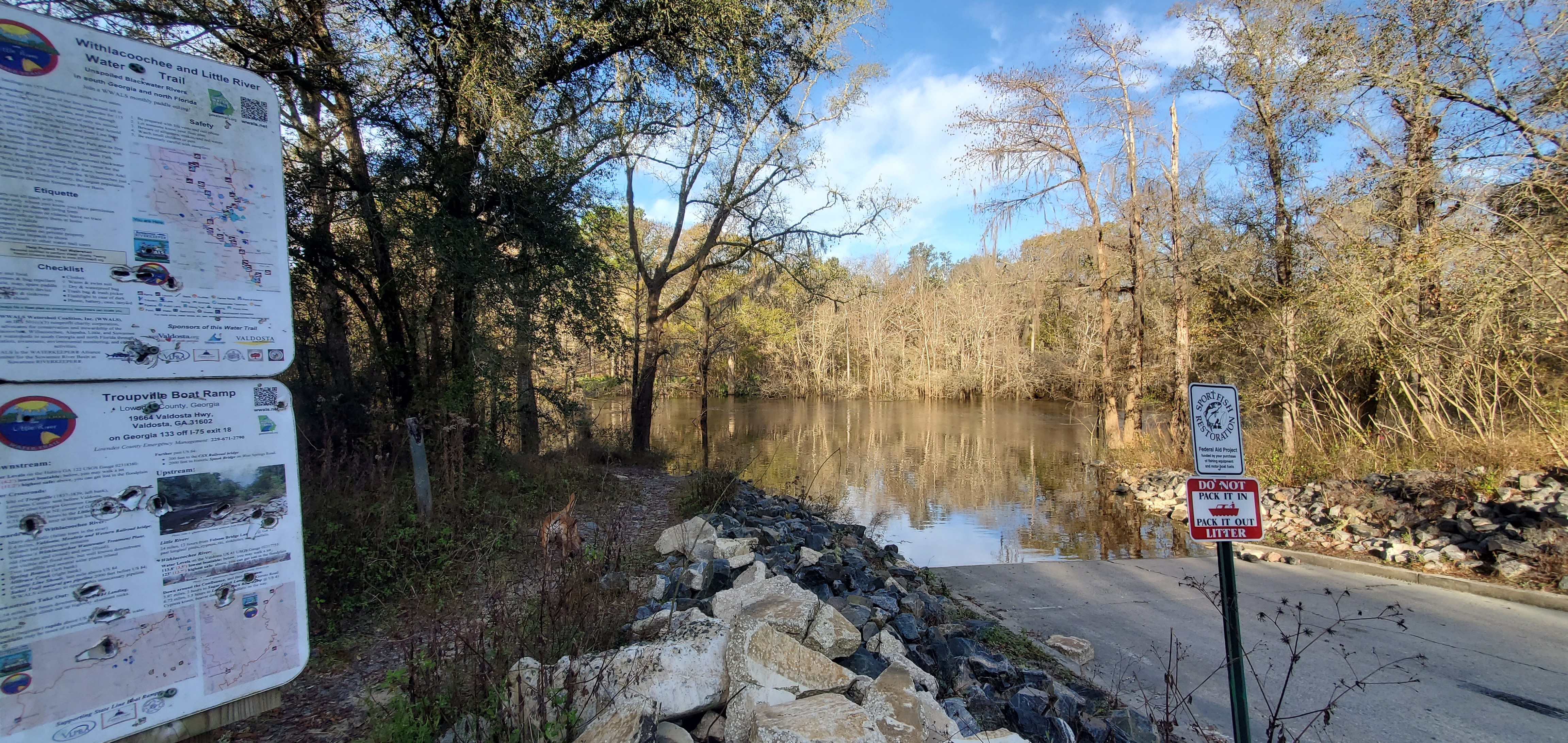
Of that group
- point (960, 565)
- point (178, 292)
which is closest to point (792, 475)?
point (960, 565)

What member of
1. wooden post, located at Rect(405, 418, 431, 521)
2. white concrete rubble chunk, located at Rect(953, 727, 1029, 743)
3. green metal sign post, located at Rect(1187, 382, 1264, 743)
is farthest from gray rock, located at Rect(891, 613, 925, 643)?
wooden post, located at Rect(405, 418, 431, 521)

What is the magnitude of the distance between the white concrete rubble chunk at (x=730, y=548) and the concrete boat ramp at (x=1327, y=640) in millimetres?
2776

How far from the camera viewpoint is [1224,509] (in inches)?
122

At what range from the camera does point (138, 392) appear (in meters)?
2.22

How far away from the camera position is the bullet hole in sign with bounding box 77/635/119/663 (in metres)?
2.10

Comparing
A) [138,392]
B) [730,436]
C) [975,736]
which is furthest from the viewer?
[730,436]

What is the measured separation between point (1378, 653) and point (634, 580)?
20.3 feet

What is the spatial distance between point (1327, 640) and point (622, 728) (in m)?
6.08

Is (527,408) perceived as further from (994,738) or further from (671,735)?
(994,738)

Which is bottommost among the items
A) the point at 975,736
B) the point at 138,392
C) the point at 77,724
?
the point at 975,736

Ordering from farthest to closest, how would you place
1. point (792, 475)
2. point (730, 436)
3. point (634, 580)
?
point (730, 436) < point (792, 475) < point (634, 580)

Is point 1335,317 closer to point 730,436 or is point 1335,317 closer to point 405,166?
point 405,166

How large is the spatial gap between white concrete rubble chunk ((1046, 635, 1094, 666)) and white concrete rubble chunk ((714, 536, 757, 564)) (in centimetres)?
281

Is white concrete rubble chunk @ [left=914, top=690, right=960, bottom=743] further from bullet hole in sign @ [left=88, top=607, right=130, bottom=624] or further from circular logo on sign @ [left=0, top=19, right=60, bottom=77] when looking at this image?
circular logo on sign @ [left=0, top=19, right=60, bottom=77]
